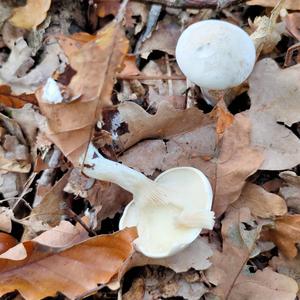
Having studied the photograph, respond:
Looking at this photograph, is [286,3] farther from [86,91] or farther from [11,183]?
[11,183]

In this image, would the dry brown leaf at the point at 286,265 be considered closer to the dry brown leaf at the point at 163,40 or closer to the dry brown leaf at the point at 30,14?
the dry brown leaf at the point at 163,40

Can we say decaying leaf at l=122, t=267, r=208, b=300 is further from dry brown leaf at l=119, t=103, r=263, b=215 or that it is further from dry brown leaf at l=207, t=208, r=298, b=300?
dry brown leaf at l=119, t=103, r=263, b=215

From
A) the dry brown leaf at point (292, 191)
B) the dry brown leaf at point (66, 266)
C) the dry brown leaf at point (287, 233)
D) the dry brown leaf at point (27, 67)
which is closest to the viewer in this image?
the dry brown leaf at point (66, 266)

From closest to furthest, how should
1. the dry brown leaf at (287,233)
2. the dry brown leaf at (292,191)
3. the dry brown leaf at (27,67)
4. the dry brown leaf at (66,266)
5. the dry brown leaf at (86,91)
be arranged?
the dry brown leaf at (86,91), the dry brown leaf at (66,266), the dry brown leaf at (287,233), the dry brown leaf at (292,191), the dry brown leaf at (27,67)

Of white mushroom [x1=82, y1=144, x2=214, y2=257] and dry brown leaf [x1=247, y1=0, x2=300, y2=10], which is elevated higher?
dry brown leaf [x1=247, y1=0, x2=300, y2=10]

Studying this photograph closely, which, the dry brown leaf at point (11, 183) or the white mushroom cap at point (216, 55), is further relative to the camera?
the dry brown leaf at point (11, 183)

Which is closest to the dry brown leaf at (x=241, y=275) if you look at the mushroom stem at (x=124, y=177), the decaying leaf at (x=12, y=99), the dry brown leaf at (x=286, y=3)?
the mushroom stem at (x=124, y=177)

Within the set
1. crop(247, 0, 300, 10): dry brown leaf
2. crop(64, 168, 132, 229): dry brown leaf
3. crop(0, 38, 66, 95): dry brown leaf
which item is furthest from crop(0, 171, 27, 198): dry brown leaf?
crop(247, 0, 300, 10): dry brown leaf
